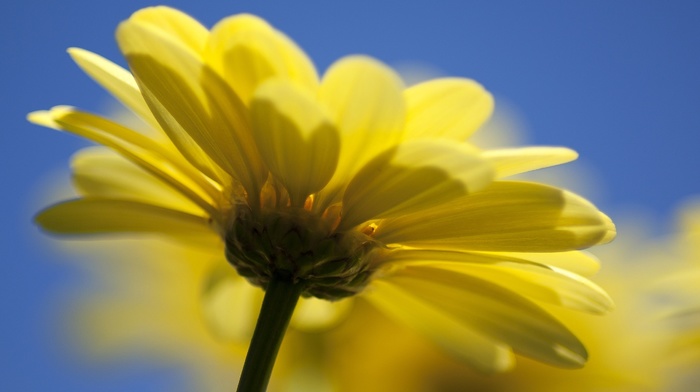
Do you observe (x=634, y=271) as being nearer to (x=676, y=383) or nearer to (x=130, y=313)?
(x=676, y=383)

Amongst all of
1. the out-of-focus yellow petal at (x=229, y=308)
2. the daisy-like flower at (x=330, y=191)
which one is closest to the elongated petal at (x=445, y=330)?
the daisy-like flower at (x=330, y=191)

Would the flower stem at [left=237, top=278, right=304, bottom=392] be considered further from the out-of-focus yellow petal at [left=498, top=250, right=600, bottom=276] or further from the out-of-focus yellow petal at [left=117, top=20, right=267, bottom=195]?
Answer: the out-of-focus yellow petal at [left=498, top=250, right=600, bottom=276]

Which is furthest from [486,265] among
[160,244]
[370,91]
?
[160,244]

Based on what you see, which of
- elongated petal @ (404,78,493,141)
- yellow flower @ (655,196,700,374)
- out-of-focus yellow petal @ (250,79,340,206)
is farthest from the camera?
yellow flower @ (655,196,700,374)

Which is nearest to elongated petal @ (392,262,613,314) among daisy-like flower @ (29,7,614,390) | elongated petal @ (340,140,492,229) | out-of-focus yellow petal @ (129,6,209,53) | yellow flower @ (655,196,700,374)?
daisy-like flower @ (29,7,614,390)

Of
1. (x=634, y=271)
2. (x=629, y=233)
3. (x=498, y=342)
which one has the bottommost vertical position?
(x=498, y=342)

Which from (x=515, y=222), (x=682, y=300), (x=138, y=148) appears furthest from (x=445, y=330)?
(x=682, y=300)

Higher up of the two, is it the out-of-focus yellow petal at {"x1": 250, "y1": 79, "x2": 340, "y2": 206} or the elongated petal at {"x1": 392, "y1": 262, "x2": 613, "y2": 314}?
the elongated petal at {"x1": 392, "y1": 262, "x2": 613, "y2": 314}

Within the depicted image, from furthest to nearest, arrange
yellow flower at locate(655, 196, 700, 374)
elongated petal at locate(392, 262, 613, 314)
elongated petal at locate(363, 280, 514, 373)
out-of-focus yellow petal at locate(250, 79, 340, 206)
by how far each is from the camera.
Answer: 1. yellow flower at locate(655, 196, 700, 374)
2. elongated petal at locate(363, 280, 514, 373)
3. elongated petal at locate(392, 262, 613, 314)
4. out-of-focus yellow petal at locate(250, 79, 340, 206)
